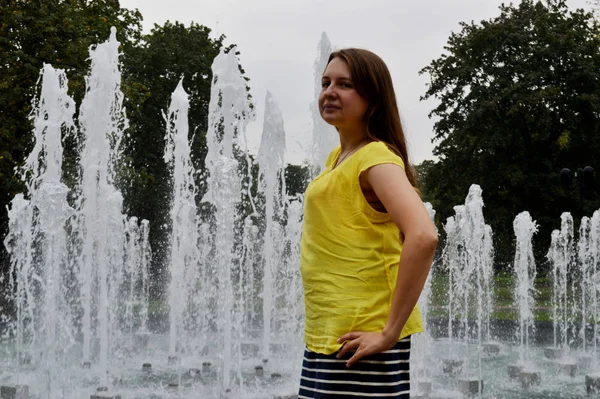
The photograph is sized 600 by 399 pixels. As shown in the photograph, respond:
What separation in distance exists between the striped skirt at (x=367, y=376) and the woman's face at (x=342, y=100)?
21.7 inches

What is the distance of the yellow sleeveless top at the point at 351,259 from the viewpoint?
6.08ft

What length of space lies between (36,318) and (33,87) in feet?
28.1

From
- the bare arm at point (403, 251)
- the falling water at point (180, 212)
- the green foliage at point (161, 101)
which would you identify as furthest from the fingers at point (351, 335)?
the green foliage at point (161, 101)

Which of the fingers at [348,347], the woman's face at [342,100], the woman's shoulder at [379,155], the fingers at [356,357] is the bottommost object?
the fingers at [356,357]

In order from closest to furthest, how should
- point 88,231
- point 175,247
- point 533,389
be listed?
point 533,389, point 88,231, point 175,247

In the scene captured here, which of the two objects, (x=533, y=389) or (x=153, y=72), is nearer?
(x=533, y=389)

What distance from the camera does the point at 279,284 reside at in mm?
21656

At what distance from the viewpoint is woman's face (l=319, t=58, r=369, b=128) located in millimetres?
1990

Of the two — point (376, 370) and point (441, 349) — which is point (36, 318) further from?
point (376, 370)

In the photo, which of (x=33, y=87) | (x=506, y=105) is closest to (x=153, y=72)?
(x=33, y=87)

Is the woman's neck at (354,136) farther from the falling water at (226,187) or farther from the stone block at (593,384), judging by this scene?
the stone block at (593,384)

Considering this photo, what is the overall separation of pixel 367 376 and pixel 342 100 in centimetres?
66

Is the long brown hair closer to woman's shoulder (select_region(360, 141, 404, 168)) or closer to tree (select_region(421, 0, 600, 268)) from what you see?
woman's shoulder (select_region(360, 141, 404, 168))

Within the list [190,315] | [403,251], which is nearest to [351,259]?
[403,251]
